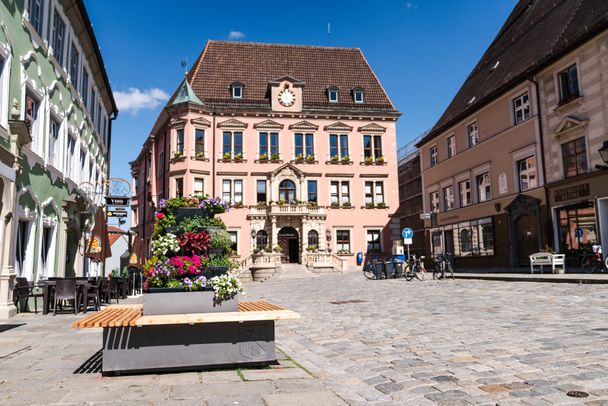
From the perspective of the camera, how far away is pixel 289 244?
1571 inches

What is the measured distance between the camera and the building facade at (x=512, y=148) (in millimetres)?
23062

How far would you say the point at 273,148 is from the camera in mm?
41281

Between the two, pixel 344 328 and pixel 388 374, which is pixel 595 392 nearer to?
pixel 388 374

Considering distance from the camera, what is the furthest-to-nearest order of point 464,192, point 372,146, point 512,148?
point 372,146 → point 464,192 → point 512,148

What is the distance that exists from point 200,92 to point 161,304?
1493 inches

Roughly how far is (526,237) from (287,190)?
64.7 feet

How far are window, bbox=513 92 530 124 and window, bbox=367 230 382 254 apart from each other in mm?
16865

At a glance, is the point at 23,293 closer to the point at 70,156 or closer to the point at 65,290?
the point at 65,290

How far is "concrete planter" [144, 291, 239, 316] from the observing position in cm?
564

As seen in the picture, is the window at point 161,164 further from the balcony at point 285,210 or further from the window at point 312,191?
the window at point 312,191

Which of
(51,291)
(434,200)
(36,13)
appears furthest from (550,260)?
(36,13)

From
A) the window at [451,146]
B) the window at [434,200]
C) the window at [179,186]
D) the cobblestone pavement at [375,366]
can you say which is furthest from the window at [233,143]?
the cobblestone pavement at [375,366]

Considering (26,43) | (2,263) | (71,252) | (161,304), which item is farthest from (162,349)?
(71,252)

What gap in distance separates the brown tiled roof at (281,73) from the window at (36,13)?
87.8ft
